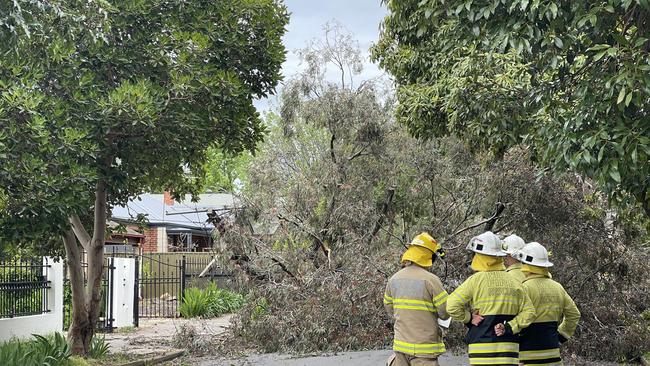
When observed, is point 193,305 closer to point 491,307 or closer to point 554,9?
point 491,307

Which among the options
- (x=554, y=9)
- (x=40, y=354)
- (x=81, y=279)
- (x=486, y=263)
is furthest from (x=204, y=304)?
(x=554, y=9)

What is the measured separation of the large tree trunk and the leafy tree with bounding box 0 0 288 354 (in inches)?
0.7

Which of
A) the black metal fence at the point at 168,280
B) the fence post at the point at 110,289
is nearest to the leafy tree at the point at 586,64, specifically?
the fence post at the point at 110,289

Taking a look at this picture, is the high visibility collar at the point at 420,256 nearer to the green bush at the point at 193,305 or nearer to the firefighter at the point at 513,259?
the firefighter at the point at 513,259

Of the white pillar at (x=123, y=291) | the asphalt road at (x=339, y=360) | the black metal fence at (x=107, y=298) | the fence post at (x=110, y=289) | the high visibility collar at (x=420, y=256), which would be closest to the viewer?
the high visibility collar at (x=420, y=256)

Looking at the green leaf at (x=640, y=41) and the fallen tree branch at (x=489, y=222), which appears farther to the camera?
the fallen tree branch at (x=489, y=222)

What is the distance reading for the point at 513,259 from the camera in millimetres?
6652

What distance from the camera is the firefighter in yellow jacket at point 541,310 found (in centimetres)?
643

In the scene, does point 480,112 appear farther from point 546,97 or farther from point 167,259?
point 167,259

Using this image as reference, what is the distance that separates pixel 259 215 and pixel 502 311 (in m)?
7.53

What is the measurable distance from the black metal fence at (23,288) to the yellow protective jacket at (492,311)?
364 inches

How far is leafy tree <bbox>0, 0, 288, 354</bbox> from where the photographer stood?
852 cm

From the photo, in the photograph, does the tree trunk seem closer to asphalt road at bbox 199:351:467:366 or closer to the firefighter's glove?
asphalt road at bbox 199:351:467:366

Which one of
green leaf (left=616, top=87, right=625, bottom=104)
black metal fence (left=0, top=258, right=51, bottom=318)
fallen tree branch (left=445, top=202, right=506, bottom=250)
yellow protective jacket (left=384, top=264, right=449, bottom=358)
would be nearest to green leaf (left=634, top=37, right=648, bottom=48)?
green leaf (left=616, top=87, right=625, bottom=104)
